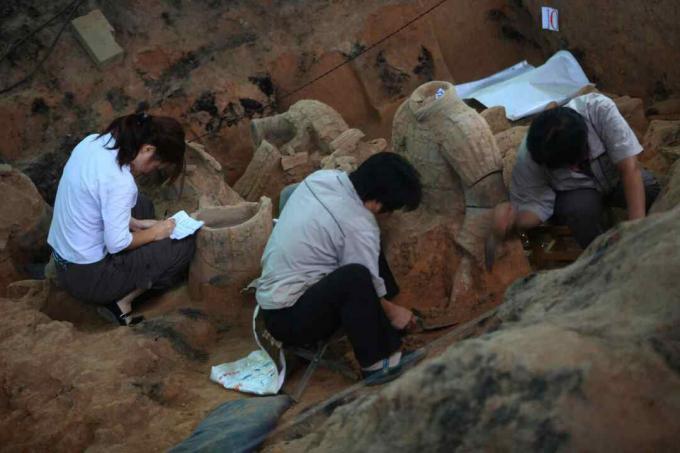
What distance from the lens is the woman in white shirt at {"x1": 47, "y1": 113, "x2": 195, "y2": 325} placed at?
4.19 m

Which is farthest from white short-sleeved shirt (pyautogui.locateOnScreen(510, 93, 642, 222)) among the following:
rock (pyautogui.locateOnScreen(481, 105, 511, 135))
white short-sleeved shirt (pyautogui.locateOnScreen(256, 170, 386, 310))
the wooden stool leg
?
rock (pyautogui.locateOnScreen(481, 105, 511, 135))

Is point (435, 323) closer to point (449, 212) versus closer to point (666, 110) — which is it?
point (449, 212)

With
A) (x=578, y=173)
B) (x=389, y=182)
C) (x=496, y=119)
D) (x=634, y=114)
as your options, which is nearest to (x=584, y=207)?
(x=578, y=173)

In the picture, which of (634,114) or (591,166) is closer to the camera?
(591,166)

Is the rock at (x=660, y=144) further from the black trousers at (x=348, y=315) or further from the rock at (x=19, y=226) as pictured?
the rock at (x=19, y=226)

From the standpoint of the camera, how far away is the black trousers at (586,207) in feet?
12.6

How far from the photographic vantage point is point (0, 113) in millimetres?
7004

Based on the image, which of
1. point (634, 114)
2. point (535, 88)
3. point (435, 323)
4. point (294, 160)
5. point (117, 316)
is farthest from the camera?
point (535, 88)

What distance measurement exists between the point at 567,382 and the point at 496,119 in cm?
384

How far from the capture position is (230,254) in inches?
173

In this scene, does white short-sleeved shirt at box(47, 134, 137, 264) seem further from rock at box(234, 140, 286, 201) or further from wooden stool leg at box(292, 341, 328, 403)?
rock at box(234, 140, 286, 201)

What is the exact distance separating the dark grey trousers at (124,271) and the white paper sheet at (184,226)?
4 cm

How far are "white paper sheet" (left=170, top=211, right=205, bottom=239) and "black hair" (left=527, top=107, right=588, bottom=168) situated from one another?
192 centimetres

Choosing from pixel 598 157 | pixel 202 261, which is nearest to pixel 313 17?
pixel 202 261
